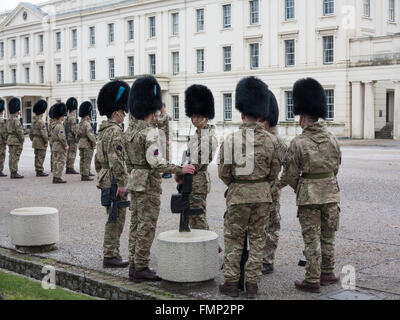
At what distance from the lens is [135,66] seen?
172 ft

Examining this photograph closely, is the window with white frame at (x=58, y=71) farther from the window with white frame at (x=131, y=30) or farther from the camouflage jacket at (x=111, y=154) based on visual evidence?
the camouflage jacket at (x=111, y=154)

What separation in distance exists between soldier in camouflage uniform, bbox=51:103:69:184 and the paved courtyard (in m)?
0.38

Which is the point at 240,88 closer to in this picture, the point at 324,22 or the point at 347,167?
the point at 347,167

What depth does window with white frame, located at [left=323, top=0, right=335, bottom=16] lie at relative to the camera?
3897 centimetres

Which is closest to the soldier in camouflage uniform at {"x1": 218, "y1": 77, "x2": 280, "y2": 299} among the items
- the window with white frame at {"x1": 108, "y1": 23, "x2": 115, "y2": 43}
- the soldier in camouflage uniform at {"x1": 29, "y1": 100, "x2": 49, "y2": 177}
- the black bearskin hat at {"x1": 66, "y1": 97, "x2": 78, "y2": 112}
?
the soldier in camouflage uniform at {"x1": 29, "y1": 100, "x2": 49, "y2": 177}

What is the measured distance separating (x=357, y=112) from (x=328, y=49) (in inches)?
181

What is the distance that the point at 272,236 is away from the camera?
6938 millimetres

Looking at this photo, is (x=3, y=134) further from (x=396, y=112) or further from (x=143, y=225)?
(x=396, y=112)

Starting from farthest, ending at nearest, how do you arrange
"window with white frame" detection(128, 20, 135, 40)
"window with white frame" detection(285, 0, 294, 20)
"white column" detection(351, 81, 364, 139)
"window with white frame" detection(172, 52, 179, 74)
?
"window with white frame" detection(128, 20, 135, 40) < "window with white frame" detection(172, 52, 179, 74) < "window with white frame" detection(285, 0, 294, 20) < "white column" detection(351, 81, 364, 139)

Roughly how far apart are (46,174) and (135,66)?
1393 inches

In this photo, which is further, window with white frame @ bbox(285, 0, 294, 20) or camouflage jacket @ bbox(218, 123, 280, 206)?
window with white frame @ bbox(285, 0, 294, 20)

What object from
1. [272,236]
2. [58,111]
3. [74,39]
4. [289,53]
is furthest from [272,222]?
[74,39]

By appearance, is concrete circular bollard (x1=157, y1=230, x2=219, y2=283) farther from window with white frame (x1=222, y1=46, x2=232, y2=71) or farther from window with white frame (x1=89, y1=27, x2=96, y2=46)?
window with white frame (x1=89, y1=27, x2=96, y2=46)
